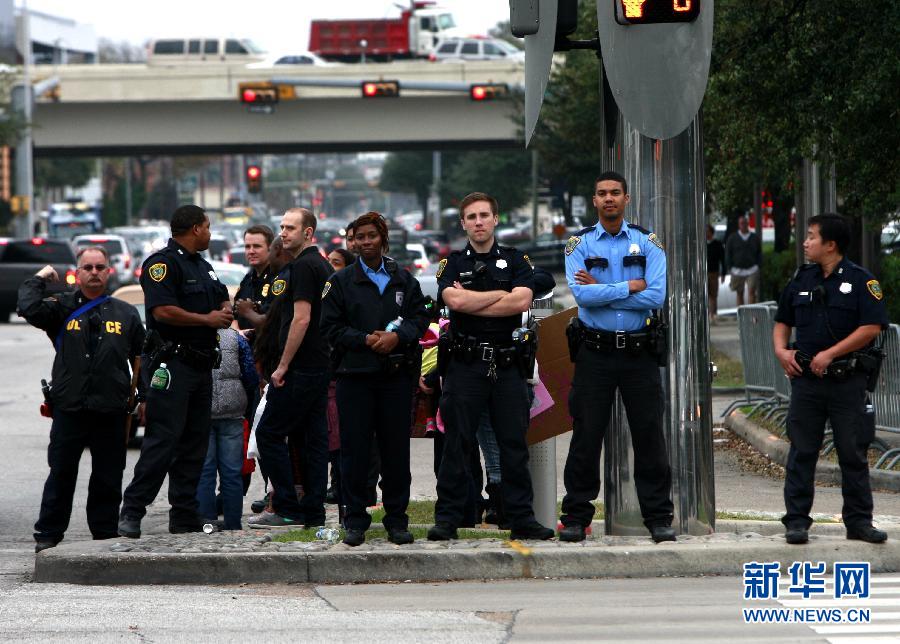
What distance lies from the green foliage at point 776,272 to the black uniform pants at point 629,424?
18784 mm

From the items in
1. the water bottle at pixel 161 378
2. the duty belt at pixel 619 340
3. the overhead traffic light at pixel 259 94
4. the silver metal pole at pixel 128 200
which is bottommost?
the silver metal pole at pixel 128 200

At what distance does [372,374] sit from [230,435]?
1.66 metres

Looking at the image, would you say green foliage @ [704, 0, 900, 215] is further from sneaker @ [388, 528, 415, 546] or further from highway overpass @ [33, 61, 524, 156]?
highway overpass @ [33, 61, 524, 156]

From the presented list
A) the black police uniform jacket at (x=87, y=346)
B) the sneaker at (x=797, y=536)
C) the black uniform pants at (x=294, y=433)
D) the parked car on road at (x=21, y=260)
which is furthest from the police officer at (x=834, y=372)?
the parked car on road at (x=21, y=260)

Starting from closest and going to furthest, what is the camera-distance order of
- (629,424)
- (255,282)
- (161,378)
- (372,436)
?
(629,424) → (372,436) → (161,378) → (255,282)

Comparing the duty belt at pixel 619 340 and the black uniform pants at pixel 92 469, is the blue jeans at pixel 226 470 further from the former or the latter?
the duty belt at pixel 619 340

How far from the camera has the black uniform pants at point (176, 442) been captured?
9117mm

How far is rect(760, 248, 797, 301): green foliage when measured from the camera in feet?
90.3

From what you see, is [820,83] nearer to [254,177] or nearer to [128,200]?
[254,177]

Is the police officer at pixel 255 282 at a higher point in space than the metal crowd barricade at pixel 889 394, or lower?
higher

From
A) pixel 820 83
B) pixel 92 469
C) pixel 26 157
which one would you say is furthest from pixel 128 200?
pixel 92 469

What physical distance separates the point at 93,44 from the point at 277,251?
433ft

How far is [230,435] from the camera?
998 centimetres

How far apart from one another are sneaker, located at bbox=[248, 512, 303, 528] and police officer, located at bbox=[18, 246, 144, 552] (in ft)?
3.09
